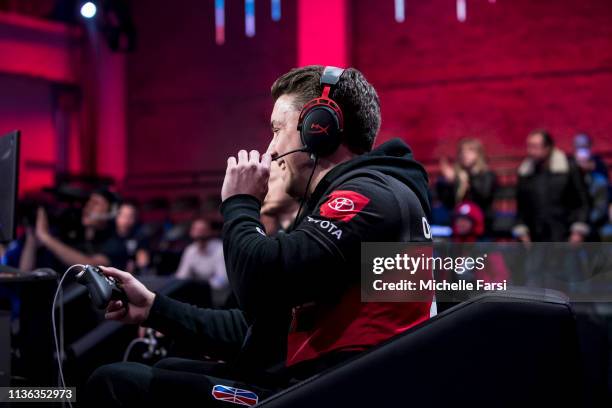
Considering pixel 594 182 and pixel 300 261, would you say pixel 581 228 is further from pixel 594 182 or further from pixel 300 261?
pixel 300 261

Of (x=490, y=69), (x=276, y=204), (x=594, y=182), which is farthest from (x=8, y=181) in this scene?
(x=490, y=69)

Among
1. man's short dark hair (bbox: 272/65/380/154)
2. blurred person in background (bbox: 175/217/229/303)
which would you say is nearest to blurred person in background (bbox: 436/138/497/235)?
blurred person in background (bbox: 175/217/229/303)

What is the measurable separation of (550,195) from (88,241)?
123 inches

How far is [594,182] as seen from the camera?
550 centimetres

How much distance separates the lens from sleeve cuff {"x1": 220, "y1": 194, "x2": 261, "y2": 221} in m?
1.44

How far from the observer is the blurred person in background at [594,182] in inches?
212

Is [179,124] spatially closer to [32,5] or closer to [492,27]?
[32,5]

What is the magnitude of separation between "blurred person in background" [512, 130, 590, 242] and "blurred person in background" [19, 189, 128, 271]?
9.08 feet

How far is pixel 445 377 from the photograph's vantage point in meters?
1.18

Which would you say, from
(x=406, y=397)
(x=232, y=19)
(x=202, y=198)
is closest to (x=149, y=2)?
(x=232, y=19)

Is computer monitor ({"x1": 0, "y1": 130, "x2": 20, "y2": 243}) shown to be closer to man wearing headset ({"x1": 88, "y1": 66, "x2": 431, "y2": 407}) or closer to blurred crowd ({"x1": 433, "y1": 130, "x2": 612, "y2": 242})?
man wearing headset ({"x1": 88, "y1": 66, "x2": 431, "y2": 407})

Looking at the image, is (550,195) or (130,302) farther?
(550,195)

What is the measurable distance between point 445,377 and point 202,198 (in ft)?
25.8

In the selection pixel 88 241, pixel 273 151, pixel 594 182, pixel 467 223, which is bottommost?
pixel 273 151
